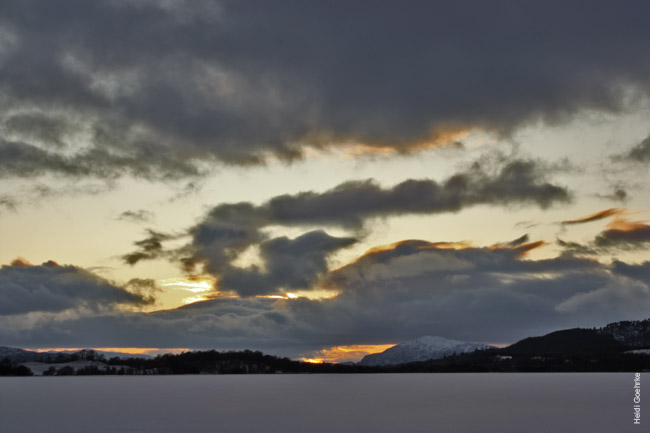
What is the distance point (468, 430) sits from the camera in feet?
365

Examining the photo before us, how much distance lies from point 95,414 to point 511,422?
317 feet

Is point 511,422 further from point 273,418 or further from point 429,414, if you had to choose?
point 273,418

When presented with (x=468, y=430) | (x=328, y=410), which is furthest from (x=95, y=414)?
(x=468, y=430)

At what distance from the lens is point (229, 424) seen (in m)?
123

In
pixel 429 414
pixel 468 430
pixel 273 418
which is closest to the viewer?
pixel 468 430

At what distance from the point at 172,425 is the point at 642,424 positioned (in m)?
91.6

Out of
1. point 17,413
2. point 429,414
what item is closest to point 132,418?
point 17,413

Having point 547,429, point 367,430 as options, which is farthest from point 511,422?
point 367,430

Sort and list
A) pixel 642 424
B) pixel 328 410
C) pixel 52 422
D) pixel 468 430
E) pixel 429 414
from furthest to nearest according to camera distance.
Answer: pixel 328 410 < pixel 429 414 < pixel 52 422 < pixel 642 424 < pixel 468 430

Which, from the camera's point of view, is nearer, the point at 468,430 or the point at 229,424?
the point at 468,430

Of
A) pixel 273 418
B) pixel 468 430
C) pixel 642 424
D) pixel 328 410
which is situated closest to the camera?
pixel 468 430

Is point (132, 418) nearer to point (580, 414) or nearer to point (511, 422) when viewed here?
point (511, 422)

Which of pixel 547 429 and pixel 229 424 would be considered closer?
pixel 547 429

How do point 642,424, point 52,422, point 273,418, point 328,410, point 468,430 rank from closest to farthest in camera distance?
point 468,430 → point 642,424 → point 52,422 → point 273,418 → point 328,410
